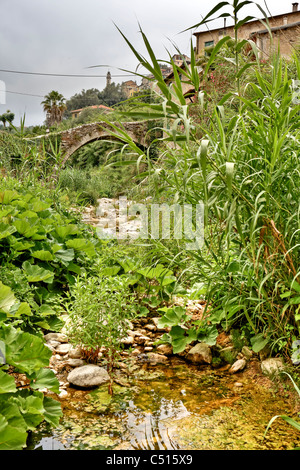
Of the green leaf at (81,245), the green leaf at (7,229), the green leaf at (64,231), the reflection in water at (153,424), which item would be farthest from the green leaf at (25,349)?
the green leaf at (64,231)

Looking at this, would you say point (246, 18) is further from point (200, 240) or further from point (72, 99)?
point (72, 99)

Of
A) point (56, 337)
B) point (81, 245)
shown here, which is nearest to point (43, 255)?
point (81, 245)

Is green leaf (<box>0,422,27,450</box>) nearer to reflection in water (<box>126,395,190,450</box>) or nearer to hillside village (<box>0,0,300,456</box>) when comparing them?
hillside village (<box>0,0,300,456</box>)

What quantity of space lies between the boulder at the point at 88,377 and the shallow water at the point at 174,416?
4cm

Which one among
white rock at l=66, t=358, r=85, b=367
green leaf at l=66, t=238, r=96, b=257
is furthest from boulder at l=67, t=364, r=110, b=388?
green leaf at l=66, t=238, r=96, b=257

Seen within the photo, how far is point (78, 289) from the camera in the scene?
2451mm

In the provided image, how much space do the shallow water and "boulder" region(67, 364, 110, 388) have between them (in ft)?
0.14

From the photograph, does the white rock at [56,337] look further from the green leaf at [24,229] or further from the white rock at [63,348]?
the green leaf at [24,229]

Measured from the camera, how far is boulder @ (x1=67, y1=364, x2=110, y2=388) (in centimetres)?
218

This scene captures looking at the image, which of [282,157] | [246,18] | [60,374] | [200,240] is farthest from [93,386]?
[246,18]

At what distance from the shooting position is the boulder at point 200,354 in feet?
8.19

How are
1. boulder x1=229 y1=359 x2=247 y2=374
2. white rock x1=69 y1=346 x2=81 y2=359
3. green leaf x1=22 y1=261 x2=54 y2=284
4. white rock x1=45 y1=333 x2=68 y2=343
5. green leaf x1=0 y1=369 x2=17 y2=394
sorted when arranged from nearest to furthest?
green leaf x1=0 y1=369 x2=17 y2=394
boulder x1=229 y1=359 x2=247 y2=374
white rock x1=69 y1=346 x2=81 y2=359
green leaf x1=22 y1=261 x2=54 y2=284
white rock x1=45 y1=333 x2=68 y2=343
